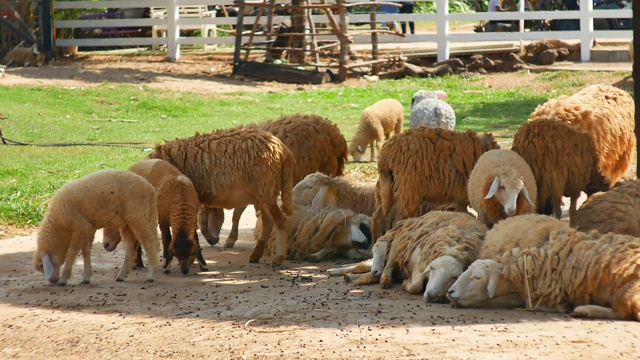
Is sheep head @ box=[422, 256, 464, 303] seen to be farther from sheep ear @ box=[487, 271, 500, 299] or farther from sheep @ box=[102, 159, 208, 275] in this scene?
sheep @ box=[102, 159, 208, 275]

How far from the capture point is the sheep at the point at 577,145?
8.84 meters

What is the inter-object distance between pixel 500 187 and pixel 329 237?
2045 mm

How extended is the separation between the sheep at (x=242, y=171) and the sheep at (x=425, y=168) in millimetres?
957

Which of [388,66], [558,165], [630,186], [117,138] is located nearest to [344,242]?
[558,165]

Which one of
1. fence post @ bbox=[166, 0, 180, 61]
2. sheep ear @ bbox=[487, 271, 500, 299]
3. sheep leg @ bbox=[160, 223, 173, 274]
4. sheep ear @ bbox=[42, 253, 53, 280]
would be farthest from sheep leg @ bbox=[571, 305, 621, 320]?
fence post @ bbox=[166, 0, 180, 61]

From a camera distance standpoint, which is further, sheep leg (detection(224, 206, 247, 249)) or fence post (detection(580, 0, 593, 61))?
fence post (detection(580, 0, 593, 61))

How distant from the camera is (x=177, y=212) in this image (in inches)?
329

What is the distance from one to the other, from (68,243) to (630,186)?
476cm

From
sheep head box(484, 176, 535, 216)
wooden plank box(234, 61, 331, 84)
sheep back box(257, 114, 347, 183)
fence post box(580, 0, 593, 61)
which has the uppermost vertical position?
fence post box(580, 0, 593, 61)

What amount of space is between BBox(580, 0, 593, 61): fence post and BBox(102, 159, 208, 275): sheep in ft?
57.5

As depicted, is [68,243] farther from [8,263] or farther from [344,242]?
[344,242]

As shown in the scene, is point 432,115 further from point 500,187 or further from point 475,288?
point 475,288

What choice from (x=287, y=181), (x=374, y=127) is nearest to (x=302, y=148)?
(x=287, y=181)

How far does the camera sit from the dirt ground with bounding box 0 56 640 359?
5793 mm
